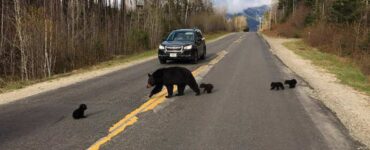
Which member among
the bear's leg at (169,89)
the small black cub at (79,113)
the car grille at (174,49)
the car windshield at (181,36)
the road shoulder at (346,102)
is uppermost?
the car windshield at (181,36)

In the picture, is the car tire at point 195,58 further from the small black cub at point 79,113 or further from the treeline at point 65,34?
the small black cub at point 79,113

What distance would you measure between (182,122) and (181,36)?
46.9ft

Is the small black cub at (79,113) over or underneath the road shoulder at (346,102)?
over

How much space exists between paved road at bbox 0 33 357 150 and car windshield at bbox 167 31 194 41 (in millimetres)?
9585

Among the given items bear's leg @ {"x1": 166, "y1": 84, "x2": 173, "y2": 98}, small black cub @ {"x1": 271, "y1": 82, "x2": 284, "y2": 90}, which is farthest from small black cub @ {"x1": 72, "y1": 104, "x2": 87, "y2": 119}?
small black cub @ {"x1": 271, "y1": 82, "x2": 284, "y2": 90}

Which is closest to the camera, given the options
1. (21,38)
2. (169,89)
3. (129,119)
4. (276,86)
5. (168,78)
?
→ (129,119)

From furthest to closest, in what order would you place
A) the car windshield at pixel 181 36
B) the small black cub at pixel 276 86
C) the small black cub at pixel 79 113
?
the car windshield at pixel 181 36
the small black cub at pixel 276 86
the small black cub at pixel 79 113

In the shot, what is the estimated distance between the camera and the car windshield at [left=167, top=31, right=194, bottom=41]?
21530 mm

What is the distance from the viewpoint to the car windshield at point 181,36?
70.6 feet

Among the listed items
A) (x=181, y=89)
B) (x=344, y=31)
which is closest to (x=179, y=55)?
(x=181, y=89)

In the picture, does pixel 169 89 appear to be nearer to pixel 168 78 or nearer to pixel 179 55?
pixel 168 78

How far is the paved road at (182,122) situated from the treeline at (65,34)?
17.1 feet

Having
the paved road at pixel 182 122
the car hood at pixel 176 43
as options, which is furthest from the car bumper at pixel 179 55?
the paved road at pixel 182 122

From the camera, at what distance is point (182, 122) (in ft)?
25.4
